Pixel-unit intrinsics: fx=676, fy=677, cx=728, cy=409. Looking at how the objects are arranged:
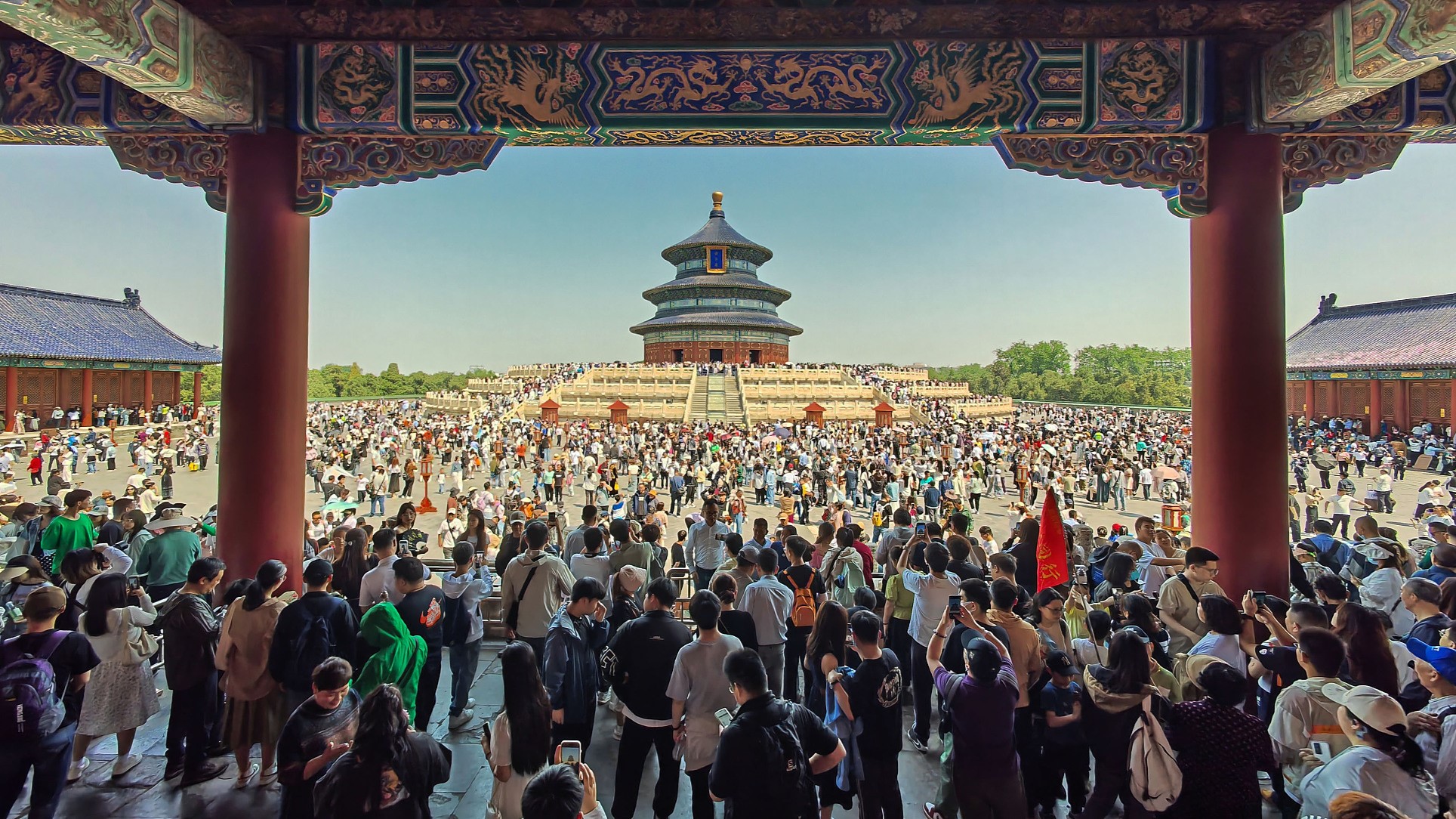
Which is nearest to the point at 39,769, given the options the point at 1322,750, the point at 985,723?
the point at 985,723

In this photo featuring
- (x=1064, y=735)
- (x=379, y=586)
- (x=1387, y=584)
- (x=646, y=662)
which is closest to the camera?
(x=1064, y=735)

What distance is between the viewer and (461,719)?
14.7 ft

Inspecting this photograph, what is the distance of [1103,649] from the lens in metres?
3.69

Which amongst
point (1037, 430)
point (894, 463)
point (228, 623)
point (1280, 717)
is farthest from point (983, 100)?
point (1037, 430)

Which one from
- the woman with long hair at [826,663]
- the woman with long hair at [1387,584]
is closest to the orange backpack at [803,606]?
the woman with long hair at [826,663]

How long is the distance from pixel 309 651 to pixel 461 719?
4.24 ft

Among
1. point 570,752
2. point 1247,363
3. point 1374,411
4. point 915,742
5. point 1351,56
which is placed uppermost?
point 1351,56

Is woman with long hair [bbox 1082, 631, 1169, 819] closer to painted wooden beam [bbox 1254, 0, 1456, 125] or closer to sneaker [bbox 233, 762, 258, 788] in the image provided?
painted wooden beam [bbox 1254, 0, 1456, 125]

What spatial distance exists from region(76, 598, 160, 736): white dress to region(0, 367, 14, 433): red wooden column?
31380 mm

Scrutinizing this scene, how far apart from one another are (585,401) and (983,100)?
27.9 m

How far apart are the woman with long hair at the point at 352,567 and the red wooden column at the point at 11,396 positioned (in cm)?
3080

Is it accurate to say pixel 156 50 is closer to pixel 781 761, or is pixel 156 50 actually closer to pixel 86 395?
pixel 781 761

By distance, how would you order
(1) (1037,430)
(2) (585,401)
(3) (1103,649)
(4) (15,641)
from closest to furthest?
1. (4) (15,641)
2. (3) (1103,649)
3. (1) (1037,430)
4. (2) (585,401)

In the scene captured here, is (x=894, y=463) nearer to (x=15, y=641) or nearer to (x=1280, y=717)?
(x=1280, y=717)
